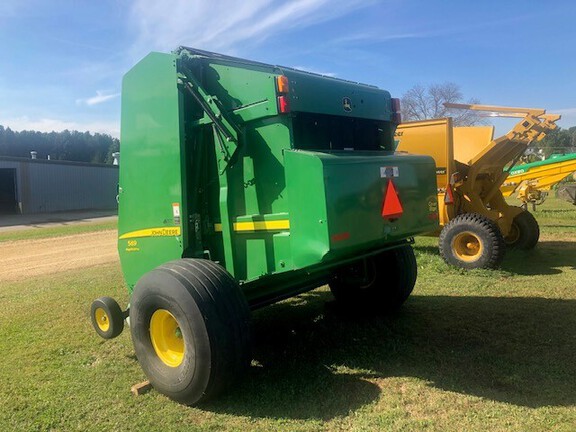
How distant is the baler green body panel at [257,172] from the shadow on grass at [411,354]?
730 mm

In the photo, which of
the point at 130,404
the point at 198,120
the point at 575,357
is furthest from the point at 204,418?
the point at 575,357

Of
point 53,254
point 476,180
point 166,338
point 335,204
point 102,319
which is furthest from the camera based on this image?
point 53,254

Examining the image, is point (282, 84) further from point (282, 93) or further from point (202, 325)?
point (202, 325)

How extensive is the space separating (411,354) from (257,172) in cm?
207

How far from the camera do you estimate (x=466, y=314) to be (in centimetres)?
536

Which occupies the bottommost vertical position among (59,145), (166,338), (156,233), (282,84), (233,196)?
(166,338)

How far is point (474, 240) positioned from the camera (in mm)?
7832

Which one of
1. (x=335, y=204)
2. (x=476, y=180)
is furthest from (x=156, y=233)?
(x=476, y=180)

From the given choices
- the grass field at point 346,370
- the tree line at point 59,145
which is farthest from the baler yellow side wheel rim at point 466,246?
the tree line at point 59,145

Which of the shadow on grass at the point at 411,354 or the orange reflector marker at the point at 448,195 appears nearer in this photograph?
the shadow on grass at the point at 411,354

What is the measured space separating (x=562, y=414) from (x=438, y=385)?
0.81 meters

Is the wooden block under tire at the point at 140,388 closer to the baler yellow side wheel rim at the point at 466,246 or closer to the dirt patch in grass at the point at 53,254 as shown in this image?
the baler yellow side wheel rim at the point at 466,246

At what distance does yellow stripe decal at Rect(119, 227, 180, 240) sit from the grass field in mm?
1098

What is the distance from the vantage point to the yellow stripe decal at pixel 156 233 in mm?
4146
